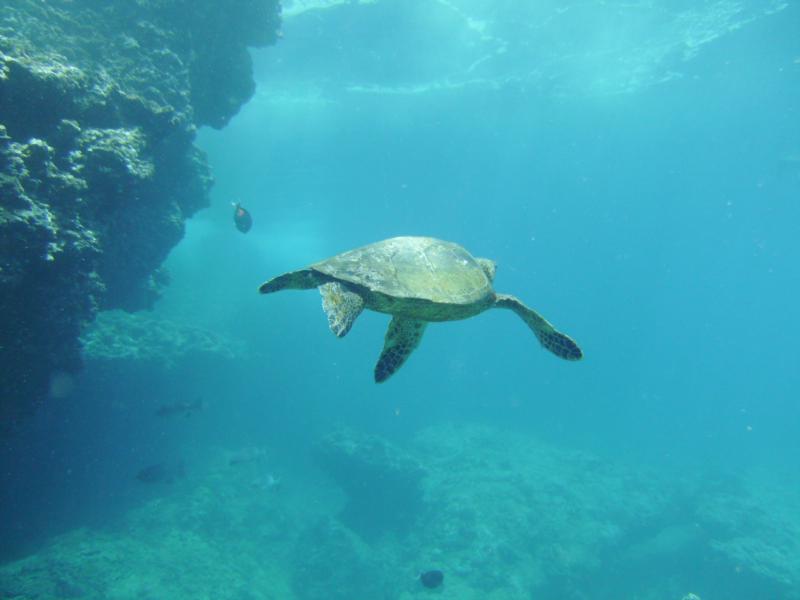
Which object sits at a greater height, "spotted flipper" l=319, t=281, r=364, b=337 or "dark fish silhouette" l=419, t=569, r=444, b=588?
"spotted flipper" l=319, t=281, r=364, b=337

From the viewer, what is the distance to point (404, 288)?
4.76m

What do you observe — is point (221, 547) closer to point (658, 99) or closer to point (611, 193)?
point (658, 99)

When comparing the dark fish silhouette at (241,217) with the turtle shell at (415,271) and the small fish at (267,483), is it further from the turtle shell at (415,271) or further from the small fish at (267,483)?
the small fish at (267,483)

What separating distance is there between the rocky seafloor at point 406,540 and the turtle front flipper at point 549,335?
12.6 metres

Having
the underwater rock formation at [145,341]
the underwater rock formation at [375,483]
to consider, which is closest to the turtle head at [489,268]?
the underwater rock formation at [375,483]

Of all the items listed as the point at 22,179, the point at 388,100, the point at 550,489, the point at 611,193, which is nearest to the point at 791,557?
the point at 550,489

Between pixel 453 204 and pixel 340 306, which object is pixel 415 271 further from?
pixel 453 204

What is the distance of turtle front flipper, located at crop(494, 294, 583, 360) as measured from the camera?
5.53 m

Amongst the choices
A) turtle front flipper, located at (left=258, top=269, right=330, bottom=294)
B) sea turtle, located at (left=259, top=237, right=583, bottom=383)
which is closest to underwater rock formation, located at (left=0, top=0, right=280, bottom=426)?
turtle front flipper, located at (left=258, top=269, right=330, bottom=294)

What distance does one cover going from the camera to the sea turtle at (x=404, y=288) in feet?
15.3

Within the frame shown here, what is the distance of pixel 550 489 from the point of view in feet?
72.4

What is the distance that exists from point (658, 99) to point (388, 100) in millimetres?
22554

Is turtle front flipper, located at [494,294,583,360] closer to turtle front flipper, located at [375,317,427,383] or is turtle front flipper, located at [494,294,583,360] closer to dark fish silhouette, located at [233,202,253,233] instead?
turtle front flipper, located at [375,317,427,383]

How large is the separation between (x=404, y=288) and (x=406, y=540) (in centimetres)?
1671
